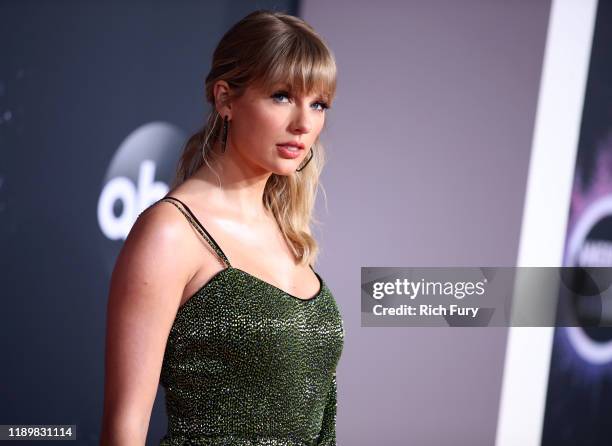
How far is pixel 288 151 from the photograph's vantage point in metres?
1.53

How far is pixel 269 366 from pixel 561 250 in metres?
2.41

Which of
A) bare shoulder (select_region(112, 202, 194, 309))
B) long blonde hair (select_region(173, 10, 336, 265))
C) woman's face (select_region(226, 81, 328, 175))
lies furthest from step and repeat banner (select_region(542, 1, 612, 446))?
bare shoulder (select_region(112, 202, 194, 309))

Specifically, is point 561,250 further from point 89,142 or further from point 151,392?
point 151,392

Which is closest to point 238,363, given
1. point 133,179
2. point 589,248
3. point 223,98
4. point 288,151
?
point 288,151

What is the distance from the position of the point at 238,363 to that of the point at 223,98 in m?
0.51

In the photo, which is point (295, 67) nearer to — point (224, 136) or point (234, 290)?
point (224, 136)

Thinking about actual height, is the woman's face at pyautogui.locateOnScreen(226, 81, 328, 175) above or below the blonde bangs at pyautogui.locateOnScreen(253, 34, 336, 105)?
below

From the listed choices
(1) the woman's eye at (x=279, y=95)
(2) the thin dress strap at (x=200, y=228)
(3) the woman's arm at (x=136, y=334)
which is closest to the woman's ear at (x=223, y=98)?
(1) the woman's eye at (x=279, y=95)

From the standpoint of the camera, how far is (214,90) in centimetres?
158

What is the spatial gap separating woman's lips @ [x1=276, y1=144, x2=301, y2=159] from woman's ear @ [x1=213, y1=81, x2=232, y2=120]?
0.12m

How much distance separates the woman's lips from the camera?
153cm

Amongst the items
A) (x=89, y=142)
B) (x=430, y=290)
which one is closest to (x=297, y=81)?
(x=89, y=142)

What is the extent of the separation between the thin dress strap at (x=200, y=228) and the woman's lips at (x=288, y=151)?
8.2 inches

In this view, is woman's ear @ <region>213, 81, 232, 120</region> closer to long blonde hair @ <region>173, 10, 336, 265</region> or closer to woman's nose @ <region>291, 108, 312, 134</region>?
long blonde hair @ <region>173, 10, 336, 265</region>
